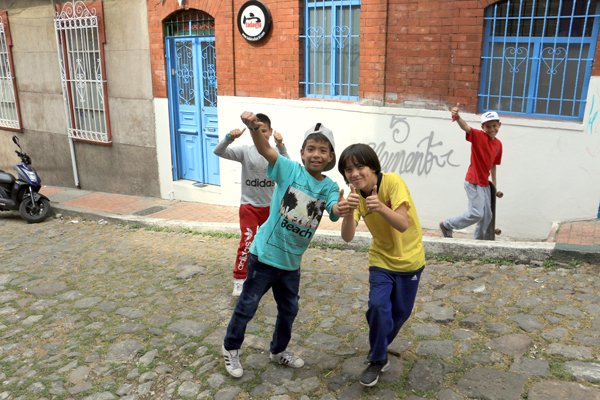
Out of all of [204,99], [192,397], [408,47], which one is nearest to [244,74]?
[204,99]

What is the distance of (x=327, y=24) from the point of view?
720 cm

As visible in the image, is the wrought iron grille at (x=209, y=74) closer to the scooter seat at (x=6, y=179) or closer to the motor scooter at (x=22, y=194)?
the motor scooter at (x=22, y=194)

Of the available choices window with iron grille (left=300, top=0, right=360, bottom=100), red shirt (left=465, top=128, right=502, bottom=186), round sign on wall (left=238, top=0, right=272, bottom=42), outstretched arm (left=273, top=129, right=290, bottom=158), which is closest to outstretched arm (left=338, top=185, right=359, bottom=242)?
outstretched arm (left=273, top=129, right=290, bottom=158)

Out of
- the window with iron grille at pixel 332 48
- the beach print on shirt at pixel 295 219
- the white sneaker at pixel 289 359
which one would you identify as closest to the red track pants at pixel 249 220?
the white sneaker at pixel 289 359

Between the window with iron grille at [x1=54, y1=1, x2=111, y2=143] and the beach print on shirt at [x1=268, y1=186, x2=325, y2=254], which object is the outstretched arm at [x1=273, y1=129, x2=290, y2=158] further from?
the window with iron grille at [x1=54, y1=1, x2=111, y2=143]

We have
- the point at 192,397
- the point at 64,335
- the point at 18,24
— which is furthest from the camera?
the point at 18,24

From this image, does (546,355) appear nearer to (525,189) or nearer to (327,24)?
(525,189)

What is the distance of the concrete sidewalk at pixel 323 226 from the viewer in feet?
16.5

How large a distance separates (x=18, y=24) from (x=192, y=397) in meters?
10.6

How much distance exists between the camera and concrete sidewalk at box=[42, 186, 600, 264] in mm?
5035

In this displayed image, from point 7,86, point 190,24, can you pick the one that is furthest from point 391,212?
point 7,86

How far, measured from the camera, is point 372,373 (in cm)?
311

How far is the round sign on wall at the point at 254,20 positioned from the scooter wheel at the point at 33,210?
4373 mm

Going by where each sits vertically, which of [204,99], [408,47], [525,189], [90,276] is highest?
[408,47]
